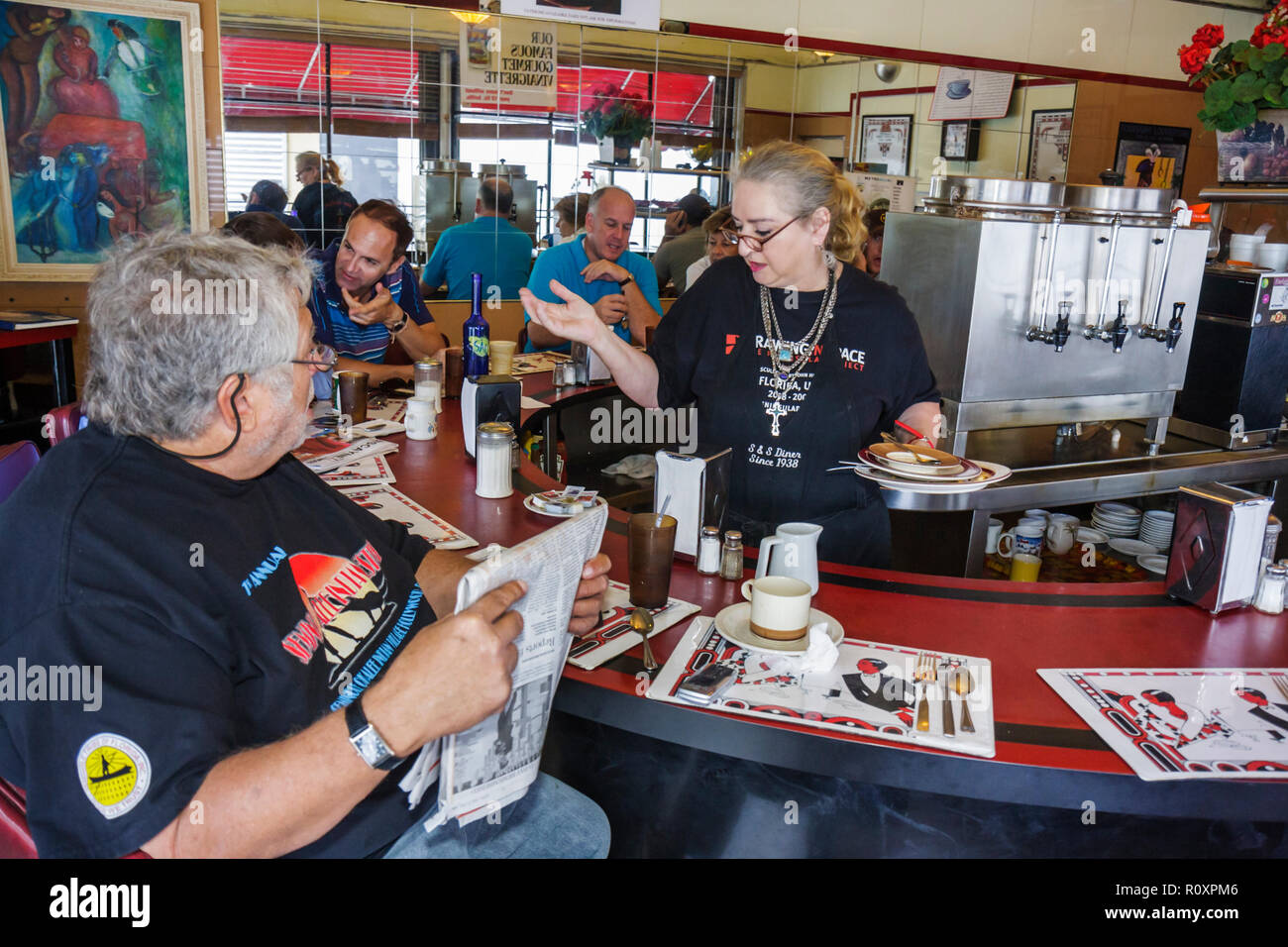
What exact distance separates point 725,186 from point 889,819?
5.90 m

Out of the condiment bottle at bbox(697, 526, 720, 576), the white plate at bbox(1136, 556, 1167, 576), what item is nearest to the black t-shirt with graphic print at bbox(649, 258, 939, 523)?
the condiment bottle at bbox(697, 526, 720, 576)

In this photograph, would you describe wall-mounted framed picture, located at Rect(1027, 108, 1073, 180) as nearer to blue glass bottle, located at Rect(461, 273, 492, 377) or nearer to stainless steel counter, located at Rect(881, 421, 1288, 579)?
stainless steel counter, located at Rect(881, 421, 1288, 579)

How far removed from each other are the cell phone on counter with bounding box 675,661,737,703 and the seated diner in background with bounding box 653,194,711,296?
493cm

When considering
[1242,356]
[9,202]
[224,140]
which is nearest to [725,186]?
[224,140]

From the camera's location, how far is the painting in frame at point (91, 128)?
5129 mm

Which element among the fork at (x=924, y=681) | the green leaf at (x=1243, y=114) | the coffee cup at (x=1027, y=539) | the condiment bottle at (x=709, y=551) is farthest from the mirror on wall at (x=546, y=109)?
the fork at (x=924, y=681)

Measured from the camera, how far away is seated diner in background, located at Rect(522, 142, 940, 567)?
2.53 metres

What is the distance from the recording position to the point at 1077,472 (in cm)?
346

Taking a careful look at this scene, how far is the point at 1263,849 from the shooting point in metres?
1.69

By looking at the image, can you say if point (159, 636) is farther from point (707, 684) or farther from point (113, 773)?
point (707, 684)

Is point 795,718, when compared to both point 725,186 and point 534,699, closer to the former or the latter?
point 534,699

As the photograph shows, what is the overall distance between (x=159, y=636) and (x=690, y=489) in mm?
1164

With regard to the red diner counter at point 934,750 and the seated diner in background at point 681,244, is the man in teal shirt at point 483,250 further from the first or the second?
the red diner counter at point 934,750

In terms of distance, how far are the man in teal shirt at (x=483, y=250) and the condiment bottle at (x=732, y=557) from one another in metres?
4.50
